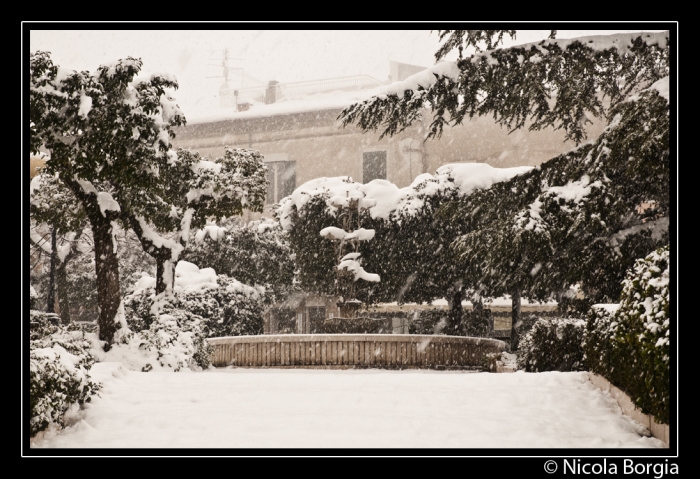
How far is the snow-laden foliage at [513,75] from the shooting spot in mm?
8836

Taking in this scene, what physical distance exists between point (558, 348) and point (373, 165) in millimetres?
13379

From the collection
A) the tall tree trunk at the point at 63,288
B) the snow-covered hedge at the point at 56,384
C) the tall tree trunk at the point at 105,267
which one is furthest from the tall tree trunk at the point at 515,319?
the snow-covered hedge at the point at 56,384

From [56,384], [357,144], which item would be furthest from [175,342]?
[357,144]

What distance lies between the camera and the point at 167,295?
13.9 metres

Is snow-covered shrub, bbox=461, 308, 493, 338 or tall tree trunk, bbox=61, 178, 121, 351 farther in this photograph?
snow-covered shrub, bbox=461, 308, 493, 338

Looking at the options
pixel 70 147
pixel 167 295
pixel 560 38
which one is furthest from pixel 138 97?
pixel 560 38

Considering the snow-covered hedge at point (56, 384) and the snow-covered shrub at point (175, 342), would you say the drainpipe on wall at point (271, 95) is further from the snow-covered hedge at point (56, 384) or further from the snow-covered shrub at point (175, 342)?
the snow-covered hedge at point (56, 384)

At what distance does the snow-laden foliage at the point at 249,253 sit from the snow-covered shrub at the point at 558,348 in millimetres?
10859

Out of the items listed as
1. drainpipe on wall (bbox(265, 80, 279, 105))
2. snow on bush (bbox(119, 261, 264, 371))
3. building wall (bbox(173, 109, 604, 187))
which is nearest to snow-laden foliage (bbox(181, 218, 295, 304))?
snow on bush (bbox(119, 261, 264, 371))

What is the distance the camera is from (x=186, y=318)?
44.2 feet

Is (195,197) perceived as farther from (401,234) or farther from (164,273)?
(401,234)

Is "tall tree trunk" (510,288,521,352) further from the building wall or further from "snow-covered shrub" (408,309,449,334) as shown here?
the building wall

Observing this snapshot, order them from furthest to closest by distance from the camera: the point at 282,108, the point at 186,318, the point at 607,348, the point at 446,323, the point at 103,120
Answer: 1. the point at 282,108
2. the point at 446,323
3. the point at 186,318
4. the point at 103,120
5. the point at 607,348

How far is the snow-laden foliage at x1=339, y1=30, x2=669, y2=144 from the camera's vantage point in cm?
884
